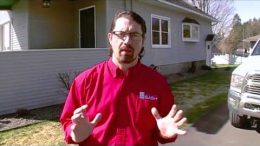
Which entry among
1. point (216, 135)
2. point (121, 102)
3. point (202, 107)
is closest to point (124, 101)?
point (121, 102)

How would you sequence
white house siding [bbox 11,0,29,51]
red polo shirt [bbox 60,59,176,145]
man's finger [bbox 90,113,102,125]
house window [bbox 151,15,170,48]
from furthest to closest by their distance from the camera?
house window [bbox 151,15,170,48]
white house siding [bbox 11,0,29,51]
red polo shirt [bbox 60,59,176,145]
man's finger [bbox 90,113,102,125]

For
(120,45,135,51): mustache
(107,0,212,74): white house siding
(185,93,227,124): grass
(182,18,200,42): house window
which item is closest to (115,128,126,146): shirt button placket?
(120,45,135,51): mustache

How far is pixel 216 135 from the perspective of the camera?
712 centimetres

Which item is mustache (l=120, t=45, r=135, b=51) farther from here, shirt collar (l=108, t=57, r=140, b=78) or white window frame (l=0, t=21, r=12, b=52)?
white window frame (l=0, t=21, r=12, b=52)

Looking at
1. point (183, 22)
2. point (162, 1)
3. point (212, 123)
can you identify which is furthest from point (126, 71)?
point (183, 22)

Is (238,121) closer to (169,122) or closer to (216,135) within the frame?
(216,135)

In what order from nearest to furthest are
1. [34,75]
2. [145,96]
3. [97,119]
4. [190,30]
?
[97,119]
[145,96]
[34,75]
[190,30]

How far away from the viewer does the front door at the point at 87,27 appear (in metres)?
14.0

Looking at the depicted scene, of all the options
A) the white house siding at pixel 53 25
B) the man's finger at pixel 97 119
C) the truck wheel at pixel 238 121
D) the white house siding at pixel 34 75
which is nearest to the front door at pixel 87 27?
the white house siding at pixel 53 25

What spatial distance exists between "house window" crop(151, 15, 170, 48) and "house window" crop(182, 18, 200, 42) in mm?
2081

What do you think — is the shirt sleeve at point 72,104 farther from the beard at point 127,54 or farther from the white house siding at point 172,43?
the white house siding at point 172,43

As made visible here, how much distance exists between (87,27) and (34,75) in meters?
4.69

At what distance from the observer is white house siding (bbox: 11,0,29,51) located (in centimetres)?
1355

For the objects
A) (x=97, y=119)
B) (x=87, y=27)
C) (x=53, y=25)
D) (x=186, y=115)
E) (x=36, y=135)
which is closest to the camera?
(x=97, y=119)
